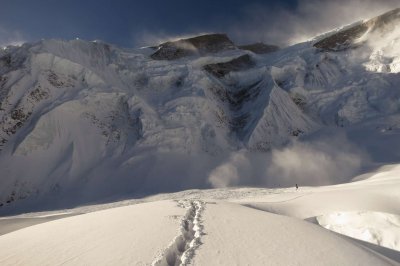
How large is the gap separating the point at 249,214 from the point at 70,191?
107 ft

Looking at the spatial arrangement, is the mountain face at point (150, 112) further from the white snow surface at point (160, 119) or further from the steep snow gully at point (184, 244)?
the steep snow gully at point (184, 244)

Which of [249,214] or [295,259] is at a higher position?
[249,214]

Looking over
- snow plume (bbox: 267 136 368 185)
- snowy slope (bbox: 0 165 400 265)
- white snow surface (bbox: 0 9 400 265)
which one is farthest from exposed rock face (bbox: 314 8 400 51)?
snowy slope (bbox: 0 165 400 265)

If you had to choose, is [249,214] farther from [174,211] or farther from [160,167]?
[160,167]

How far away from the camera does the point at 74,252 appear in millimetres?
6824

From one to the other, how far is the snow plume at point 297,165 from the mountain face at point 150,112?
1922 mm

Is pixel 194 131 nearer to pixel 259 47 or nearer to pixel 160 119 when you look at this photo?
pixel 160 119

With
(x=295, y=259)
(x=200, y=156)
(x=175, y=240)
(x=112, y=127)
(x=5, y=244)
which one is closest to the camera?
(x=295, y=259)

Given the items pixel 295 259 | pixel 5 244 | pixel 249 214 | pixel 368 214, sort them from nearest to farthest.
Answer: pixel 295 259, pixel 5 244, pixel 249 214, pixel 368 214

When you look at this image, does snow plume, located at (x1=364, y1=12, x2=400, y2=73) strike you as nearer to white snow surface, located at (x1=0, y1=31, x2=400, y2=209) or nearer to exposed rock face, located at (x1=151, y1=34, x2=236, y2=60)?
white snow surface, located at (x1=0, y1=31, x2=400, y2=209)

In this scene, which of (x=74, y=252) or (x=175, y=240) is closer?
(x=74, y=252)

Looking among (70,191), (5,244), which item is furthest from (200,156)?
(5,244)

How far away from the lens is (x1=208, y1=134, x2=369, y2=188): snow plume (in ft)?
128

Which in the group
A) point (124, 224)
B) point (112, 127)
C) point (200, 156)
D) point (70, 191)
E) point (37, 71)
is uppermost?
point (37, 71)
